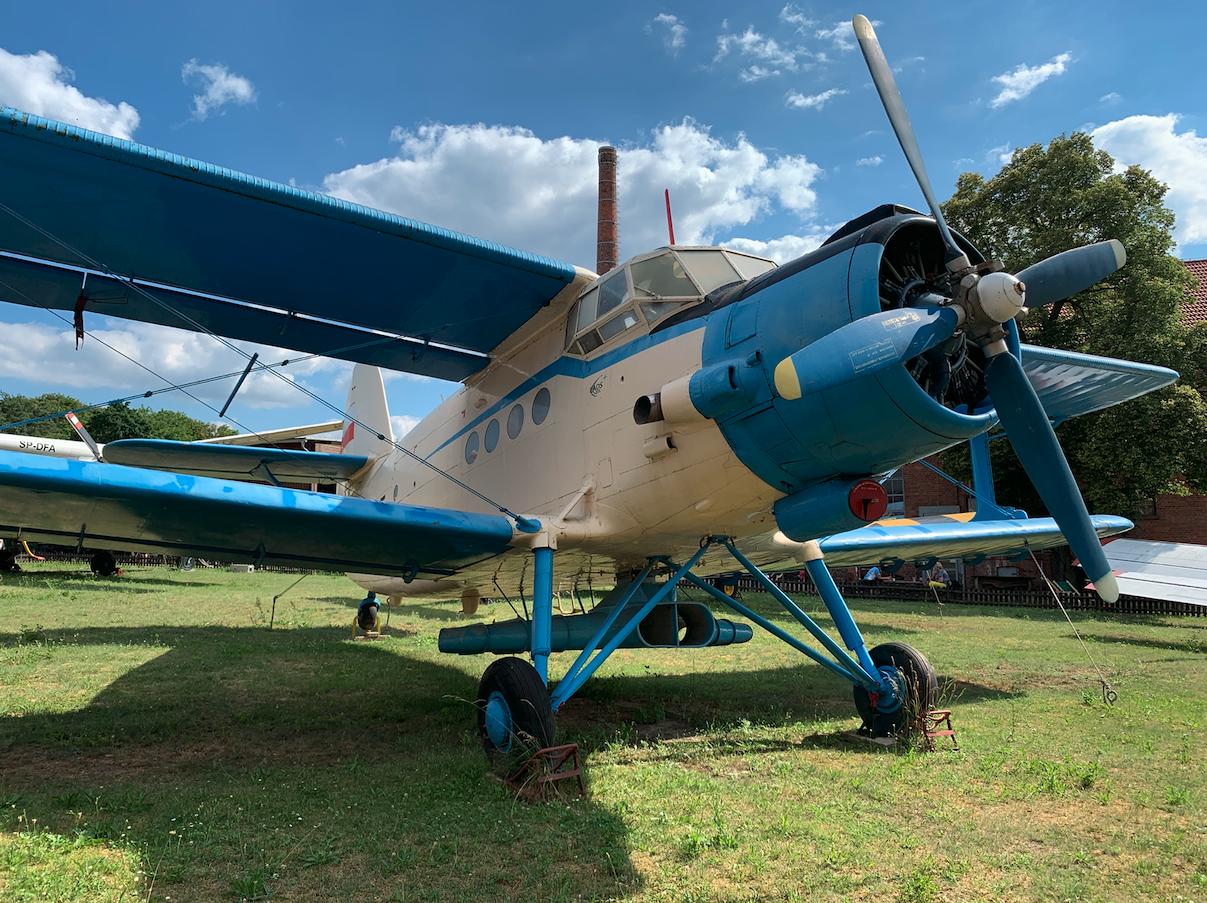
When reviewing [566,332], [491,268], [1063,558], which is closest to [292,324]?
[491,268]

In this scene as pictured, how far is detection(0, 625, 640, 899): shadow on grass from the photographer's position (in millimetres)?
3609

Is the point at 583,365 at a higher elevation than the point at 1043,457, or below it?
higher

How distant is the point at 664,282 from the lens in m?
5.74

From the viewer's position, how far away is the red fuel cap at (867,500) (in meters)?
4.73

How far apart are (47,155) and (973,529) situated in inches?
383

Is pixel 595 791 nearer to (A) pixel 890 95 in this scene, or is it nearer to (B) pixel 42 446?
(A) pixel 890 95

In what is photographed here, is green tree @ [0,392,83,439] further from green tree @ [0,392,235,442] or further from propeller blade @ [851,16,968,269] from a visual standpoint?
propeller blade @ [851,16,968,269]

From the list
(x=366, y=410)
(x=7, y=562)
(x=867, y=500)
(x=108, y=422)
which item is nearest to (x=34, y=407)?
(x=108, y=422)

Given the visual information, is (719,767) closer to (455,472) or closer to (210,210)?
(455,472)

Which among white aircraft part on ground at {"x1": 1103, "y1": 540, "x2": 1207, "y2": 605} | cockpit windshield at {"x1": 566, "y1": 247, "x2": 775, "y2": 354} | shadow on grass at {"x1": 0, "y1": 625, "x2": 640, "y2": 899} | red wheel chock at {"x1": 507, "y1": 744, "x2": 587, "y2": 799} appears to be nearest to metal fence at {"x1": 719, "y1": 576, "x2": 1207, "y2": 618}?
white aircraft part on ground at {"x1": 1103, "y1": 540, "x2": 1207, "y2": 605}

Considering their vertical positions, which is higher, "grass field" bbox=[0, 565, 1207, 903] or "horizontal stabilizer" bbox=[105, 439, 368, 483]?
→ "horizontal stabilizer" bbox=[105, 439, 368, 483]

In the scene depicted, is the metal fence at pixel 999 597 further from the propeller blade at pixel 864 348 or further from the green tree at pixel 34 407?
the green tree at pixel 34 407

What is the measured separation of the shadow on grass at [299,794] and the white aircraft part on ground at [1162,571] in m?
15.1

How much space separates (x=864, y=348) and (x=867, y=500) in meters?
1.20
